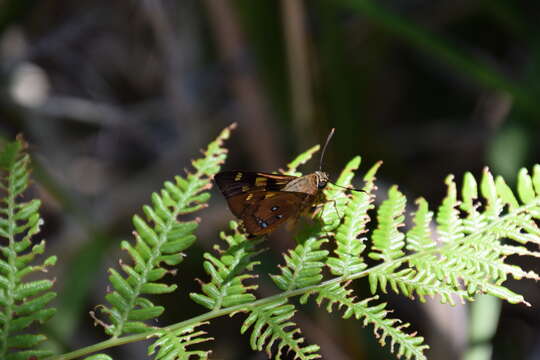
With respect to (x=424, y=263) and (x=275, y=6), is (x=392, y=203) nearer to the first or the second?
(x=424, y=263)

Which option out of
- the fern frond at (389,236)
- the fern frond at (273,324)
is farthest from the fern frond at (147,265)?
the fern frond at (389,236)

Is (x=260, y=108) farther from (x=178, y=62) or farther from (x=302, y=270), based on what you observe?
(x=302, y=270)

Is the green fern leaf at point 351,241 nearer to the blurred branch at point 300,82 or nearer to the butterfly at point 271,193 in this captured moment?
the butterfly at point 271,193

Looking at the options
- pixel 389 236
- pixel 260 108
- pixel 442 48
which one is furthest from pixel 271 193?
pixel 260 108

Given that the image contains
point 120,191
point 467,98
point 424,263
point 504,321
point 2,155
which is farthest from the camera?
point 467,98

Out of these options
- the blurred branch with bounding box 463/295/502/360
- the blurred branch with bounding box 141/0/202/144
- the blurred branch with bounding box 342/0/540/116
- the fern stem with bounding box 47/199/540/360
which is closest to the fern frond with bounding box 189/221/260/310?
the fern stem with bounding box 47/199/540/360

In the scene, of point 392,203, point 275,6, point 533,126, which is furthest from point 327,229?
point 275,6
